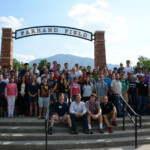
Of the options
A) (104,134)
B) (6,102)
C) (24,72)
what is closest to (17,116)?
(6,102)

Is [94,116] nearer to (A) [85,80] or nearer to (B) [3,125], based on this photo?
(A) [85,80]

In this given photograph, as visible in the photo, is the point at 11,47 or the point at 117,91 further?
the point at 11,47

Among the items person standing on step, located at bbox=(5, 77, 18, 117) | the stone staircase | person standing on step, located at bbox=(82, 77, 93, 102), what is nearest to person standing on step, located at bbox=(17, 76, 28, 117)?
person standing on step, located at bbox=(5, 77, 18, 117)

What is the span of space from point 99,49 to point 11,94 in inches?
290

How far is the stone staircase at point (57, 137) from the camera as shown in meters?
5.79

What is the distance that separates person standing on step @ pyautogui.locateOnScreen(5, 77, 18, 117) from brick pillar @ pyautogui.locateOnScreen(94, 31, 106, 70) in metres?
6.72

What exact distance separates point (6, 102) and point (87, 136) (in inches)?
159

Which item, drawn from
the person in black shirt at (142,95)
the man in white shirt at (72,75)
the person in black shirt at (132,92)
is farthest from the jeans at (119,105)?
the man in white shirt at (72,75)

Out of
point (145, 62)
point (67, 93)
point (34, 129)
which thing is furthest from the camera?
point (145, 62)

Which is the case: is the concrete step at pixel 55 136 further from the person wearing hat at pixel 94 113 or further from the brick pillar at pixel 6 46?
the brick pillar at pixel 6 46

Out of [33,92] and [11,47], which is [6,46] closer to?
[11,47]

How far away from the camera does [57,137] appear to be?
20.5ft

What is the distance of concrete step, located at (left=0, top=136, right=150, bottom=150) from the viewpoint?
5742mm

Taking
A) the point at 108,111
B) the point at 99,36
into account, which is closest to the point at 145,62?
the point at 99,36
